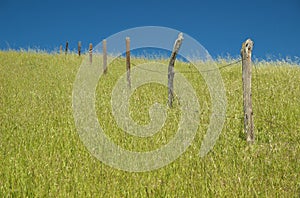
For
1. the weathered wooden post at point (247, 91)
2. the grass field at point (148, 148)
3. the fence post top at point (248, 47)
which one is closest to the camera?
the grass field at point (148, 148)

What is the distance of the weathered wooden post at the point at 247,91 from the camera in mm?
7641

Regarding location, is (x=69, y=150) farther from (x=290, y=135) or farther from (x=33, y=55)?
(x=33, y=55)

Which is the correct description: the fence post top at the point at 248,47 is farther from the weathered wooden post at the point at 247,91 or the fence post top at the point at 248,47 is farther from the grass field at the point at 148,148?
the grass field at the point at 148,148

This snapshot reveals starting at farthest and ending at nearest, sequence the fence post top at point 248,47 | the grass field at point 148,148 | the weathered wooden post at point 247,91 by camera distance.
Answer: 1. the fence post top at point 248,47
2. the weathered wooden post at point 247,91
3. the grass field at point 148,148

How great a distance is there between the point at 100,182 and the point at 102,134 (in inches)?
104

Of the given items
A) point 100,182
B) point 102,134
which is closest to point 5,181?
point 100,182

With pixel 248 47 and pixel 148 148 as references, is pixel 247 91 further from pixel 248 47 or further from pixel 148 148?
pixel 148 148

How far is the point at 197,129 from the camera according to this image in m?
8.30

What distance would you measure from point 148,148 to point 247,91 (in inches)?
97.2

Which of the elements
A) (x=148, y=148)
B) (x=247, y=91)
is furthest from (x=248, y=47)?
(x=148, y=148)

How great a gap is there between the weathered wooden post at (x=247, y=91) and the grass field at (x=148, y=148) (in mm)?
261

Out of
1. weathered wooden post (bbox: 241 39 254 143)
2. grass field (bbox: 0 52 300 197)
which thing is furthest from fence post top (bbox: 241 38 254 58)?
grass field (bbox: 0 52 300 197)

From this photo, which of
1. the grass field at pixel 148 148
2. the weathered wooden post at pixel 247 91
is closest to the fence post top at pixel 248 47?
the weathered wooden post at pixel 247 91

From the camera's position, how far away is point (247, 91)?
25.7ft
